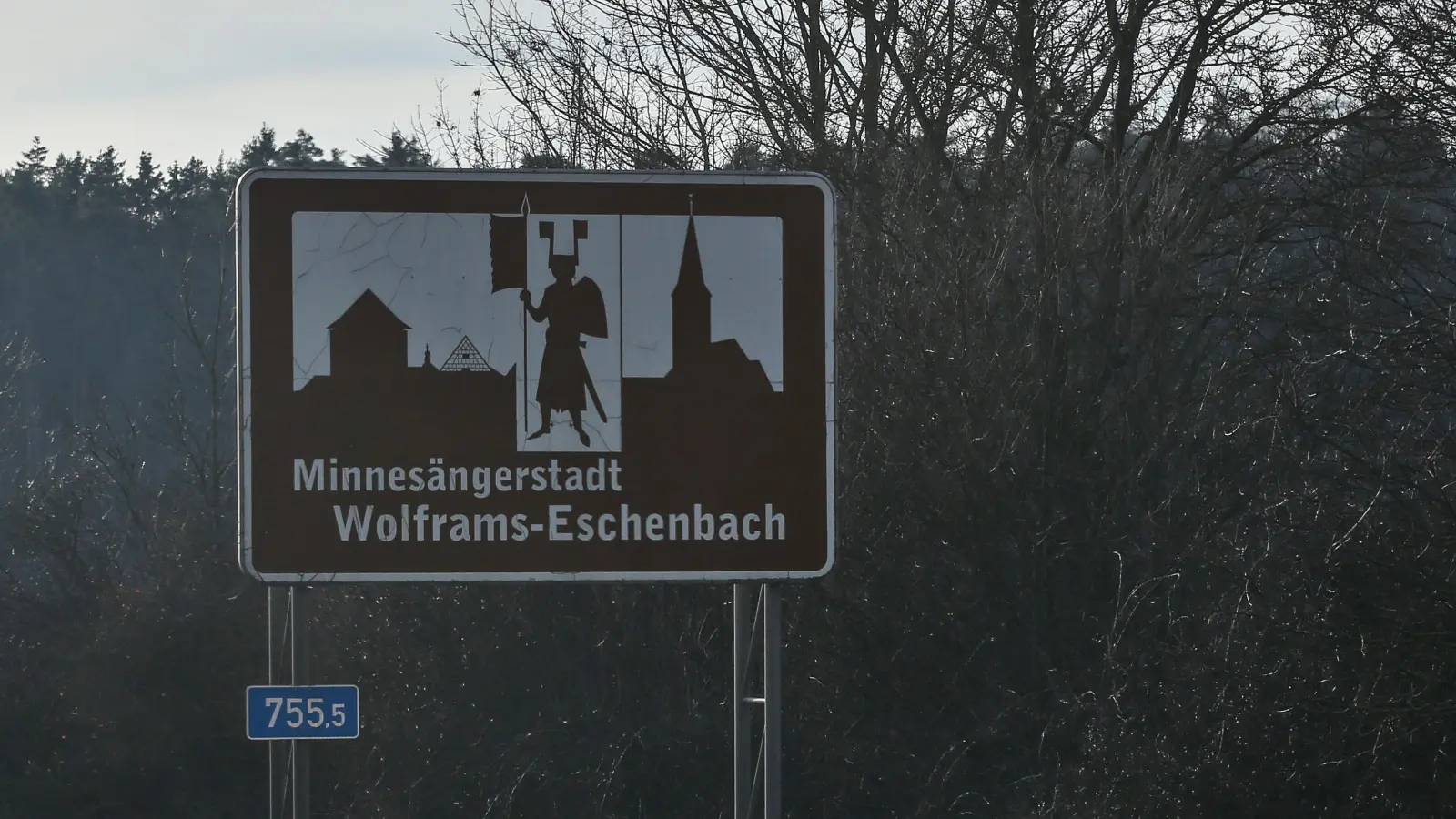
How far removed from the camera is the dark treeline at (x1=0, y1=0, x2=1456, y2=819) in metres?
6.26

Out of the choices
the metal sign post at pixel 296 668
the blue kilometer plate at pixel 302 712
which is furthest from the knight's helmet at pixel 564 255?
the blue kilometer plate at pixel 302 712

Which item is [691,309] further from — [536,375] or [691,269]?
[536,375]

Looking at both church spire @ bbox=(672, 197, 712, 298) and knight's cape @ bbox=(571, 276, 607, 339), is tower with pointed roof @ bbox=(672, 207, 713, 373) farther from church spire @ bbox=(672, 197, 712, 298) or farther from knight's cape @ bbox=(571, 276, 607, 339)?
knight's cape @ bbox=(571, 276, 607, 339)

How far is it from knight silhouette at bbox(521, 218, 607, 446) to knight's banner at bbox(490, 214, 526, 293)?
0.06m

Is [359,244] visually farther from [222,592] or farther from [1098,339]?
[222,592]

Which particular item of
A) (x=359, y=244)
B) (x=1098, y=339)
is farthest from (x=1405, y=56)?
(x=359, y=244)

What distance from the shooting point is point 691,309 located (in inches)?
202

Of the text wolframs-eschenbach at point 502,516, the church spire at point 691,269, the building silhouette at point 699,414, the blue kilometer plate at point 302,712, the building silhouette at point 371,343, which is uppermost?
the church spire at point 691,269

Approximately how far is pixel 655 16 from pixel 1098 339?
5137mm

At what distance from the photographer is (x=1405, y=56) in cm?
638

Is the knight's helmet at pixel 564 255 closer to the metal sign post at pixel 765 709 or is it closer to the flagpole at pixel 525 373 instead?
the flagpole at pixel 525 373

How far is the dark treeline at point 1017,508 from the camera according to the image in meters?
6.26

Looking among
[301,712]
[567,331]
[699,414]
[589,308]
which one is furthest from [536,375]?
[301,712]

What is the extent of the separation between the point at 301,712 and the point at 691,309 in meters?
1.82
